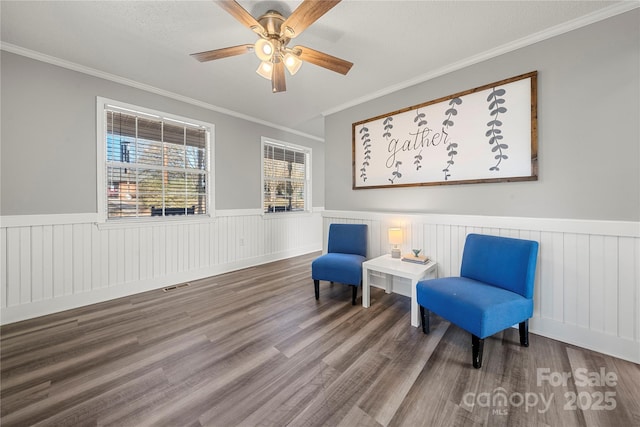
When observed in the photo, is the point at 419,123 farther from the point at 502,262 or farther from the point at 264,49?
the point at 264,49

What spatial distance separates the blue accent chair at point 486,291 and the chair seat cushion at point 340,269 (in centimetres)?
70

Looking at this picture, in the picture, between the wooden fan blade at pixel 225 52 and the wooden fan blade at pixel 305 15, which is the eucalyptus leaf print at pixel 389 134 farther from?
the wooden fan blade at pixel 225 52

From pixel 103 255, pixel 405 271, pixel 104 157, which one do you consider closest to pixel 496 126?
pixel 405 271

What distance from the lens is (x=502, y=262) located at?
74.6 inches

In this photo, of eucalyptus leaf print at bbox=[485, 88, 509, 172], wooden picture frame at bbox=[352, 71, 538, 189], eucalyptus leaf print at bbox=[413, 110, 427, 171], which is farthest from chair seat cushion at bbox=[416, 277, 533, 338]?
eucalyptus leaf print at bbox=[413, 110, 427, 171]

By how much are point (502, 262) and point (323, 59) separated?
220 centimetres

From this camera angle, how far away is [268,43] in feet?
5.58

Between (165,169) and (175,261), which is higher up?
(165,169)

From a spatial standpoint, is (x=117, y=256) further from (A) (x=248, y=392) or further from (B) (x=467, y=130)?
(B) (x=467, y=130)

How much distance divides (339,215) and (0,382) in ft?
11.0

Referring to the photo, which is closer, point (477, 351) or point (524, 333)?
point (477, 351)

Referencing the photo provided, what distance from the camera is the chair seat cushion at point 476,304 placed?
1.58 metres

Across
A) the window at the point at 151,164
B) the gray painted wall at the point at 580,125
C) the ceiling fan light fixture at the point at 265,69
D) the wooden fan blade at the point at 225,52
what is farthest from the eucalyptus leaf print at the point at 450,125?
the window at the point at 151,164

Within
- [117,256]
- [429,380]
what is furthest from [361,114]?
[117,256]
